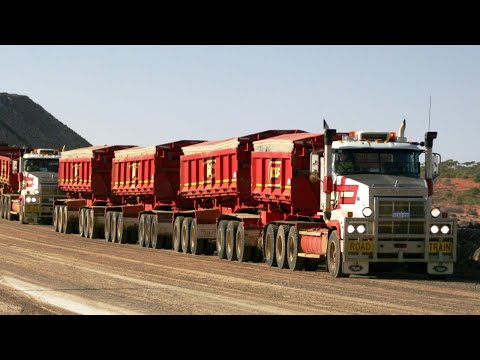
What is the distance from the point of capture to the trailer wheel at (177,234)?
1335 inches

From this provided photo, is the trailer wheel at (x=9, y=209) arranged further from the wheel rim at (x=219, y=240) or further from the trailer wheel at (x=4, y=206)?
the wheel rim at (x=219, y=240)

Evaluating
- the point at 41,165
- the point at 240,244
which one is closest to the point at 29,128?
the point at 41,165

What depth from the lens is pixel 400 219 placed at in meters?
22.4

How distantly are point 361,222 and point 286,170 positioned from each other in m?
3.56

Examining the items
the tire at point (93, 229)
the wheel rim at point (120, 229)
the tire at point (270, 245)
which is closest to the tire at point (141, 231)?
the wheel rim at point (120, 229)

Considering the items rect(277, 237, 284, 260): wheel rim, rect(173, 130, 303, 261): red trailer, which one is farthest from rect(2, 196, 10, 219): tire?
rect(277, 237, 284, 260): wheel rim

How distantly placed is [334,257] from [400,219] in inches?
63.1

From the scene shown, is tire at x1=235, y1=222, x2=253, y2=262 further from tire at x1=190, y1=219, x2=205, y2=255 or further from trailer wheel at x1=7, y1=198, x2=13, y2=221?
trailer wheel at x1=7, y1=198, x2=13, y2=221

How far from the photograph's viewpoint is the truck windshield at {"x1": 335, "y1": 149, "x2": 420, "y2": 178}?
23031 millimetres

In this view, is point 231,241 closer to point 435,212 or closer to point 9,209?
point 435,212

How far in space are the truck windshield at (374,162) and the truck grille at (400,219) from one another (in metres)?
0.83

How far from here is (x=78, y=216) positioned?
45.2 m
